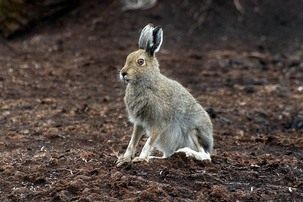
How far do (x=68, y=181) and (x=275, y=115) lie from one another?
5.11 metres

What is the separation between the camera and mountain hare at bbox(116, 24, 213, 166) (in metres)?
6.92

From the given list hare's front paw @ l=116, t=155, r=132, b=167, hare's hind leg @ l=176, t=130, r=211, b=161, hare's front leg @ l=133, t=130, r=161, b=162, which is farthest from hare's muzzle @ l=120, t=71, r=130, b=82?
hare's hind leg @ l=176, t=130, r=211, b=161

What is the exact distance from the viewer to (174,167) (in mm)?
6711

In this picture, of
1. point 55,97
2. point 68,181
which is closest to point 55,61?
point 55,97

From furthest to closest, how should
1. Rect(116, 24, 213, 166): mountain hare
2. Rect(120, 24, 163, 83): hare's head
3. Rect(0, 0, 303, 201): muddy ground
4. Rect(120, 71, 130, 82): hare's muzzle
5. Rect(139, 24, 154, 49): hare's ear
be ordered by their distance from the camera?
1. Rect(139, 24, 154, 49): hare's ear
2. Rect(116, 24, 213, 166): mountain hare
3. Rect(120, 24, 163, 83): hare's head
4. Rect(120, 71, 130, 82): hare's muzzle
5. Rect(0, 0, 303, 201): muddy ground

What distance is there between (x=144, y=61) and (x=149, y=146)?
0.75m

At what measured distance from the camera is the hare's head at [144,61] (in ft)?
22.4

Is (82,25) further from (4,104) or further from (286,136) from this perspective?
(286,136)

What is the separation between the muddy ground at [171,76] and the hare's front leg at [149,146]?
0.47ft

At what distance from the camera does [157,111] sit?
22.8 feet

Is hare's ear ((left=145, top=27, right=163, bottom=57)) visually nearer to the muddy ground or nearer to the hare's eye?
the hare's eye

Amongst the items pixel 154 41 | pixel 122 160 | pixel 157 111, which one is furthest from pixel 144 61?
pixel 122 160

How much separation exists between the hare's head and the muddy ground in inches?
29.9

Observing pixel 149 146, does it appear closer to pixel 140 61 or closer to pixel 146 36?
pixel 140 61
